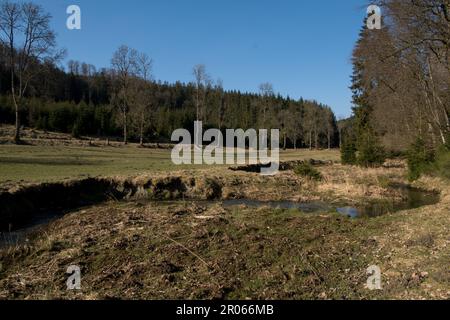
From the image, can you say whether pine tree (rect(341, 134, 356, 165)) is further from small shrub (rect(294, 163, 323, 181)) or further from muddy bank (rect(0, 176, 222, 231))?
muddy bank (rect(0, 176, 222, 231))

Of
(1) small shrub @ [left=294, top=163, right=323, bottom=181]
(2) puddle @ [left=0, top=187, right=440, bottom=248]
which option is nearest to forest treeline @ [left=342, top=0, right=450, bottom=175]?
(2) puddle @ [left=0, top=187, right=440, bottom=248]

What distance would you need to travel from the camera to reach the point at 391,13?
17797mm

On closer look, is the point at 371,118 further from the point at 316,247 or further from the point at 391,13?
the point at 316,247

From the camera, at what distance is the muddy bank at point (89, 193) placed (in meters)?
14.9

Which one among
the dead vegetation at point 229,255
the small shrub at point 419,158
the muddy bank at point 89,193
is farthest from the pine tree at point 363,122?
the dead vegetation at point 229,255

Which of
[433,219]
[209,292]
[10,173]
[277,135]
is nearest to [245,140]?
[277,135]

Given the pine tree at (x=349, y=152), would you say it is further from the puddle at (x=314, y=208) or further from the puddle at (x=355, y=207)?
the puddle at (x=355, y=207)

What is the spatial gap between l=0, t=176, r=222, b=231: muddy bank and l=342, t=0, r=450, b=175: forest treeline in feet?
39.2

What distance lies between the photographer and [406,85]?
30.4 metres

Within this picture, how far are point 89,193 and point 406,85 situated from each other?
25062 millimetres

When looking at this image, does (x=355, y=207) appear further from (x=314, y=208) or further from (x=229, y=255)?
(x=229, y=255)

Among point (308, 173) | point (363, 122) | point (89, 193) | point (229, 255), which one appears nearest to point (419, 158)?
point (308, 173)

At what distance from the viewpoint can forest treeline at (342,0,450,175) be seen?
57.0ft

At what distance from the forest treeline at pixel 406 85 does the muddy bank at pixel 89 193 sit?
11954 mm
